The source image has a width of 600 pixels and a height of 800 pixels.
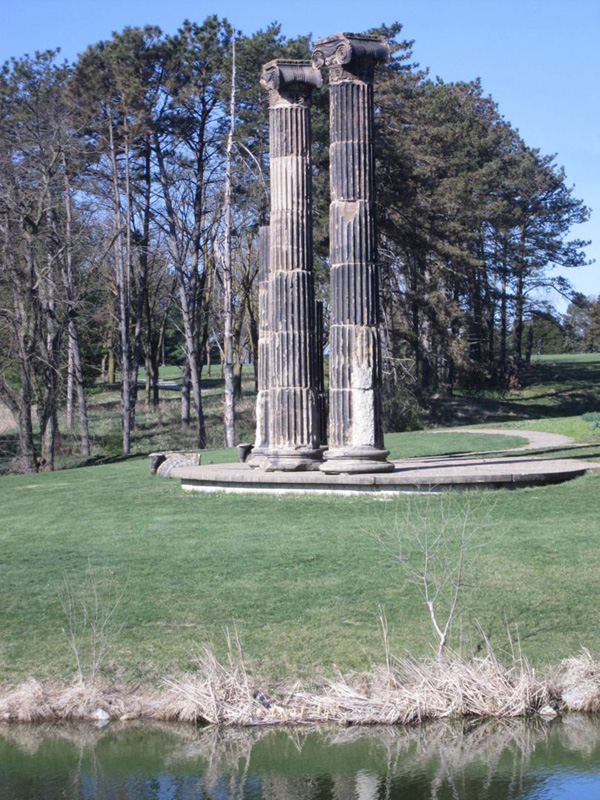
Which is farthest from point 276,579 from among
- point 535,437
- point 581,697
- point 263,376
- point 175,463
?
point 535,437

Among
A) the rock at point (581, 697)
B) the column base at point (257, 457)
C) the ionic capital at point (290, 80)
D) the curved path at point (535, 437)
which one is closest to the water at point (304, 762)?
the rock at point (581, 697)

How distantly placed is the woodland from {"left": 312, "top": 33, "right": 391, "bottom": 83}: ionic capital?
15.9 m

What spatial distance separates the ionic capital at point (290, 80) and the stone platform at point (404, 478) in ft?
23.2

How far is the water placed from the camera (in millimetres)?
9461

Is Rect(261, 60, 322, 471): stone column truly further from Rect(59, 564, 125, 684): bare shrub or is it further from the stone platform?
Rect(59, 564, 125, 684): bare shrub

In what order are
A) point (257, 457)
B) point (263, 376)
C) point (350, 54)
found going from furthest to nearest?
point (263, 376) → point (257, 457) → point (350, 54)

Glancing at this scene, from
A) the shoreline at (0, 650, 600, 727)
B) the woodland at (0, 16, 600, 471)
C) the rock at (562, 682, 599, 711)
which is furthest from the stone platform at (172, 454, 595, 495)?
the woodland at (0, 16, 600, 471)

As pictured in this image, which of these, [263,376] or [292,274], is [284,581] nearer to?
[292,274]

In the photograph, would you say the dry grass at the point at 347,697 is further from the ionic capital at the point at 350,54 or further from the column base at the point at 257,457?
the ionic capital at the point at 350,54

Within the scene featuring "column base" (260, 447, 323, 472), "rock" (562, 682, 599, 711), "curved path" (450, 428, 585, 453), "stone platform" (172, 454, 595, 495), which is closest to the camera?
"rock" (562, 682, 599, 711)

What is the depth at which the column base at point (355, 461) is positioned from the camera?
19641 mm

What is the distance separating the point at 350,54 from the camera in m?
20.0

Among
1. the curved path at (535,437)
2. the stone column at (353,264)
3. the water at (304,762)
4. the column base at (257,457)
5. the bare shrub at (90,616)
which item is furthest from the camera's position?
the curved path at (535,437)

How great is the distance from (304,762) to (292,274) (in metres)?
12.6
